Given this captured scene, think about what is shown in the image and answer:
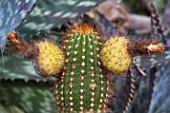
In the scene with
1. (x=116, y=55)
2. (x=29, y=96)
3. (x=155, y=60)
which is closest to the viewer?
(x=116, y=55)

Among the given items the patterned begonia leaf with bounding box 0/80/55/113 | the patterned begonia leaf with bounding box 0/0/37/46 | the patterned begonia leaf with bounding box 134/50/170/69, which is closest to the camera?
the patterned begonia leaf with bounding box 0/0/37/46

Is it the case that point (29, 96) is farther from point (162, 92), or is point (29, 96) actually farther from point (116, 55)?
point (116, 55)

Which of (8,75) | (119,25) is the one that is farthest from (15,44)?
(119,25)

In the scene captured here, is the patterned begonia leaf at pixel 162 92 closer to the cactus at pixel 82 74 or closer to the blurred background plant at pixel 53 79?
the blurred background plant at pixel 53 79

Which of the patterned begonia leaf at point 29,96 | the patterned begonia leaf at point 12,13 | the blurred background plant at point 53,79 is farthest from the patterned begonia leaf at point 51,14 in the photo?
the patterned begonia leaf at point 12,13

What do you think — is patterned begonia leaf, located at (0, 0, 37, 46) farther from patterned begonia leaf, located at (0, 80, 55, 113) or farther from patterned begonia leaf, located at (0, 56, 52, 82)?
patterned begonia leaf, located at (0, 80, 55, 113)

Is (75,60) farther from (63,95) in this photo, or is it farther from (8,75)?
(8,75)

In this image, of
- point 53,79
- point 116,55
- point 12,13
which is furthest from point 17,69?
point 116,55

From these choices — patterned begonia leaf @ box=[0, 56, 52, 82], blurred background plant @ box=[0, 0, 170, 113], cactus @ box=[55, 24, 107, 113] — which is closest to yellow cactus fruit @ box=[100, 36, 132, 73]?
cactus @ box=[55, 24, 107, 113]

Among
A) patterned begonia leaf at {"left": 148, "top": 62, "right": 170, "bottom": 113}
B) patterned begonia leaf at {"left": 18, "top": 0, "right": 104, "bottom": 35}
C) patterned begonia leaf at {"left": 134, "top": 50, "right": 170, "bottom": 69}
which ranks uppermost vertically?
patterned begonia leaf at {"left": 18, "top": 0, "right": 104, "bottom": 35}
